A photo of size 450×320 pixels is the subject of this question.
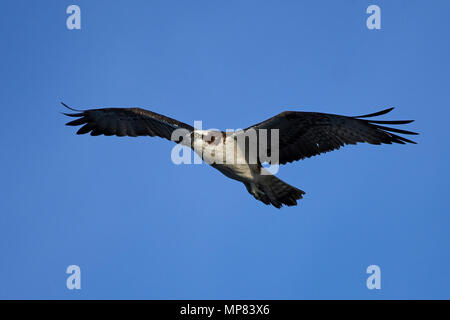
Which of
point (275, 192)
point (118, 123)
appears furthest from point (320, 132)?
point (118, 123)

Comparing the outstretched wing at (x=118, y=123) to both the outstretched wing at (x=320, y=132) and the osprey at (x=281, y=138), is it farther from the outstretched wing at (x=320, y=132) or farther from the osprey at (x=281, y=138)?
the outstretched wing at (x=320, y=132)

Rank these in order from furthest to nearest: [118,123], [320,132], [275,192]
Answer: [118,123], [275,192], [320,132]

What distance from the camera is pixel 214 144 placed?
8.78 meters

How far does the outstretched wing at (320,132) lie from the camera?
863 centimetres

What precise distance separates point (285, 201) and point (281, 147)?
0.96 m

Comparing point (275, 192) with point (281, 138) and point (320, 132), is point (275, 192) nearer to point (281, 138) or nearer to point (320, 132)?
point (281, 138)

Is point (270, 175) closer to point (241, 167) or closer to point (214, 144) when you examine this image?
point (241, 167)

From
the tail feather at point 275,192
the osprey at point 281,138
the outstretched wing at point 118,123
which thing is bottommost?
the tail feather at point 275,192

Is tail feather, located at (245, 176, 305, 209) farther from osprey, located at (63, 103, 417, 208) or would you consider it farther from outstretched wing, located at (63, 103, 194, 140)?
outstretched wing, located at (63, 103, 194, 140)

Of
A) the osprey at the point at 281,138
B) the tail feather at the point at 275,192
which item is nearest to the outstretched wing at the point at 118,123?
the osprey at the point at 281,138

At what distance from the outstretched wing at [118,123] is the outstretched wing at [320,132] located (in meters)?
2.19

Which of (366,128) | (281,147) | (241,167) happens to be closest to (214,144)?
(241,167)

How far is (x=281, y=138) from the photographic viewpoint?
9141mm

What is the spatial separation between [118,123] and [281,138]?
10.6 feet
